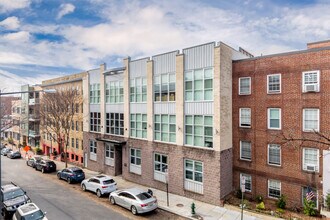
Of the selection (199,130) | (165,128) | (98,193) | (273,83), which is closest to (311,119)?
(273,83)

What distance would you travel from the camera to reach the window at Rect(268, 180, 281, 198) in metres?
18.8

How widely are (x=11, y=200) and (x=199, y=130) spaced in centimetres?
1595

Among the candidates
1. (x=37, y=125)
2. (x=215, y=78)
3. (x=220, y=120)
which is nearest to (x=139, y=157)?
(x=220, y=120)

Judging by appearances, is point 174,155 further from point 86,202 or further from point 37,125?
point 37,125

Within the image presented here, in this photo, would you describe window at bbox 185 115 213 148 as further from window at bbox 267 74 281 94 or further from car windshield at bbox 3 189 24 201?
car windshield at bbox 3 189 24 201

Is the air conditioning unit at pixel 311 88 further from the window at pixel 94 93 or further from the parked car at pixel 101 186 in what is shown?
the window at pixel 94 93

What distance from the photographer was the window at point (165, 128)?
71.1 feet

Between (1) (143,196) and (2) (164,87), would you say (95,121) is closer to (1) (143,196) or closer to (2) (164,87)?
(2) (164,87)

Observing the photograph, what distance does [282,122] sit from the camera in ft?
60.7

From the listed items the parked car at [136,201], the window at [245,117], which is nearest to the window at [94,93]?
the parked car at [136,201]

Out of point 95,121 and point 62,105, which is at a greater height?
point 62,105

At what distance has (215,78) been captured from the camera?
61.7 feet

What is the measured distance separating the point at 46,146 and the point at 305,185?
41536mm

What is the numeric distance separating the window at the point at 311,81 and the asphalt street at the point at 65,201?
13.8 meters
